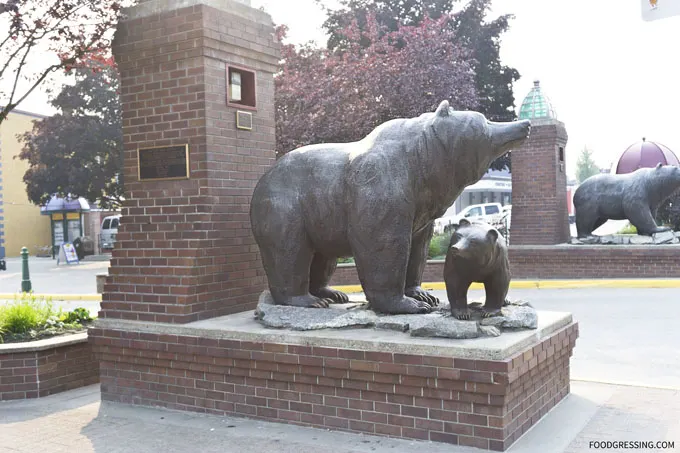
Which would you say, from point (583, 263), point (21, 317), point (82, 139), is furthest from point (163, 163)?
point (82, 139)

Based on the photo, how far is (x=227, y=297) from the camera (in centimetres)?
627

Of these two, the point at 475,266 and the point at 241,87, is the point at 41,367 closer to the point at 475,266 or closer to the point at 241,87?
the point at 241,87

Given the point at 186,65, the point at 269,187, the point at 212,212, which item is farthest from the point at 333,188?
the point at 186,65

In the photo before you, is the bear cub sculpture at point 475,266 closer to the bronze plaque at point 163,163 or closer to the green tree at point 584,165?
the bronze plaque at point 163,163

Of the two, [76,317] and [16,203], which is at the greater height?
[16,203]

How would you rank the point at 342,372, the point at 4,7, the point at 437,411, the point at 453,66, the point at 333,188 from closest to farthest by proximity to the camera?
the point at 437,411 < the point at 342,372 < the point at 333,188 < the point at 4,7 < the point at 453,66

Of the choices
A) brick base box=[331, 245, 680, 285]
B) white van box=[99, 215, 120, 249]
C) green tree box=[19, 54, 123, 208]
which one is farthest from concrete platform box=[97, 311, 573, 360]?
white van box=[99, 215, 120, 249]

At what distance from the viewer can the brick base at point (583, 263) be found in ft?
45.5

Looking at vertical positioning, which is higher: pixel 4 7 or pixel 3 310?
pixel 4 7

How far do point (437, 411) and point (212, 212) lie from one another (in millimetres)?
2747

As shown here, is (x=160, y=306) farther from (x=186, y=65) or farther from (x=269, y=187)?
(x=186, y=65)

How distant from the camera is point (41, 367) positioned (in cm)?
638

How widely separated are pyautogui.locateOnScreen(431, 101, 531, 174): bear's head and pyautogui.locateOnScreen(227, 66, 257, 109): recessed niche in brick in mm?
2069

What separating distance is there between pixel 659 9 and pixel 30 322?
6414mm
